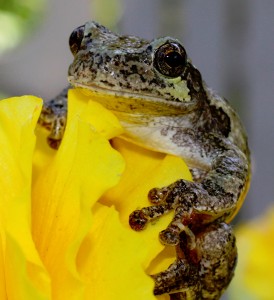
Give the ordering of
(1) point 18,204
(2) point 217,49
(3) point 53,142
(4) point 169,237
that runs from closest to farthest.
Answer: (1) point 18,204 < (4) point 169,237 < (3) point 53,142 < (2) point 217,49

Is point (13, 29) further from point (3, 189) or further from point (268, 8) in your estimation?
point (268, 8)

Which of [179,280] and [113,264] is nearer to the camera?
[113,264]

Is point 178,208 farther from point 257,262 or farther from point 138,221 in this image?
point 257,262

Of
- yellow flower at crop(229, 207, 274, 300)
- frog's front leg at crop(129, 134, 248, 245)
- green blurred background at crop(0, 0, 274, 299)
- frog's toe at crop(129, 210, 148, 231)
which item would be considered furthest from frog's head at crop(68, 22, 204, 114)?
green blurred background at crop(0, 0, 274, 299)

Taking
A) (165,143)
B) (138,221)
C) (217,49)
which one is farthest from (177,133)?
(217,49)

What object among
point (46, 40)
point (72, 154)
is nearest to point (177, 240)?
point (72, 154)

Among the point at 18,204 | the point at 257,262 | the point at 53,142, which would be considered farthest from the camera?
the point at 257,262

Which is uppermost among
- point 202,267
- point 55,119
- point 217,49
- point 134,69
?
point 134,69
